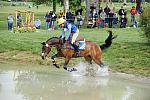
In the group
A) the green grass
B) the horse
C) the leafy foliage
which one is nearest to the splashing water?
the horse

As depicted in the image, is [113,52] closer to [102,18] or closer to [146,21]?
[146,21]

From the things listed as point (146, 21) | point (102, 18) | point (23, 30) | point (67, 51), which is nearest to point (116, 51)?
point (146, 21)

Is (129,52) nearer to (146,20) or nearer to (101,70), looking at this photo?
(146,20)

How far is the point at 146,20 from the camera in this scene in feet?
76.6

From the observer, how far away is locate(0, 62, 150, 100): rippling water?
14289mm

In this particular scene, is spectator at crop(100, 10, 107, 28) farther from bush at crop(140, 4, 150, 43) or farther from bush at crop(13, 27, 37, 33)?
bush at crop(140, 4, 150, 43)

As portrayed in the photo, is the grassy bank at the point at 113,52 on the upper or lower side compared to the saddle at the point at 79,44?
lower

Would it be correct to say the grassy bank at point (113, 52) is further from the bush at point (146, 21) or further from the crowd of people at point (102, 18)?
the crowd of people at point (102, 18)

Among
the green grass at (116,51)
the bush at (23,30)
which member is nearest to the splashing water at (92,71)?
the green grass at (116,51)

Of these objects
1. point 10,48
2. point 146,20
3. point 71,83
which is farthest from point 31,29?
point 71,83

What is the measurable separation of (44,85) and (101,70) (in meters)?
3.61

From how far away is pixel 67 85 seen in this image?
16359 mm

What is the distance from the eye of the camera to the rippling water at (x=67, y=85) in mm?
14289

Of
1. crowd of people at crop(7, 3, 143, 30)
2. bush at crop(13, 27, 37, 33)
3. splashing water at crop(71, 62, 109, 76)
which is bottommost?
splashing water at crop(71, 62, 109, 76)
